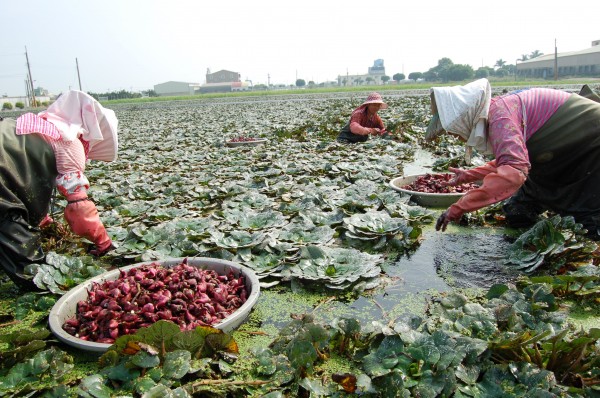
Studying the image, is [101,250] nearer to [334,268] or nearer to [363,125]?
[334,268]

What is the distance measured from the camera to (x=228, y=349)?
1899 mm

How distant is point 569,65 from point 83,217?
7223 cm

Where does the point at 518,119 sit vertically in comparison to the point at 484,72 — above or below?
below

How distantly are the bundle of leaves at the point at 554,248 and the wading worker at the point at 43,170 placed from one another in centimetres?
273

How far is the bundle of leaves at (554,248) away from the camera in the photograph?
8.46 ft

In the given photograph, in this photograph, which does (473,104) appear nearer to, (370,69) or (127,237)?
(127,237)

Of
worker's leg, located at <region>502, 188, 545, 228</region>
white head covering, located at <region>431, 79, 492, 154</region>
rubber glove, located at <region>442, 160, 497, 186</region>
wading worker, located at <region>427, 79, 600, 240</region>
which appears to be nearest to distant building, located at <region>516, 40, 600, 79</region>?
worker's leg, located at <region>502, 188, 545, 228</region>

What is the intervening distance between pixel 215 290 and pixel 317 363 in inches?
26.2

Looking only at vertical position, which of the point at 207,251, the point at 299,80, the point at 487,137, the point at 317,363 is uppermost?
the point at 299,80

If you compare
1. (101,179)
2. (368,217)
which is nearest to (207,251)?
(368,217)

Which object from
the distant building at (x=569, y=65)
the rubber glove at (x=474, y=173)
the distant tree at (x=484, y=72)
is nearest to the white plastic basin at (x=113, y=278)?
the rubber glove at (x=474, y=173)

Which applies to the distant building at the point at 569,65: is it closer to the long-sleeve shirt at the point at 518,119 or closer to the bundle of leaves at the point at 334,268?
the long-sleeve shirt at the point at 518,119

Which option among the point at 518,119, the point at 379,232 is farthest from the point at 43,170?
the point at 518,119

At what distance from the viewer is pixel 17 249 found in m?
2.61
